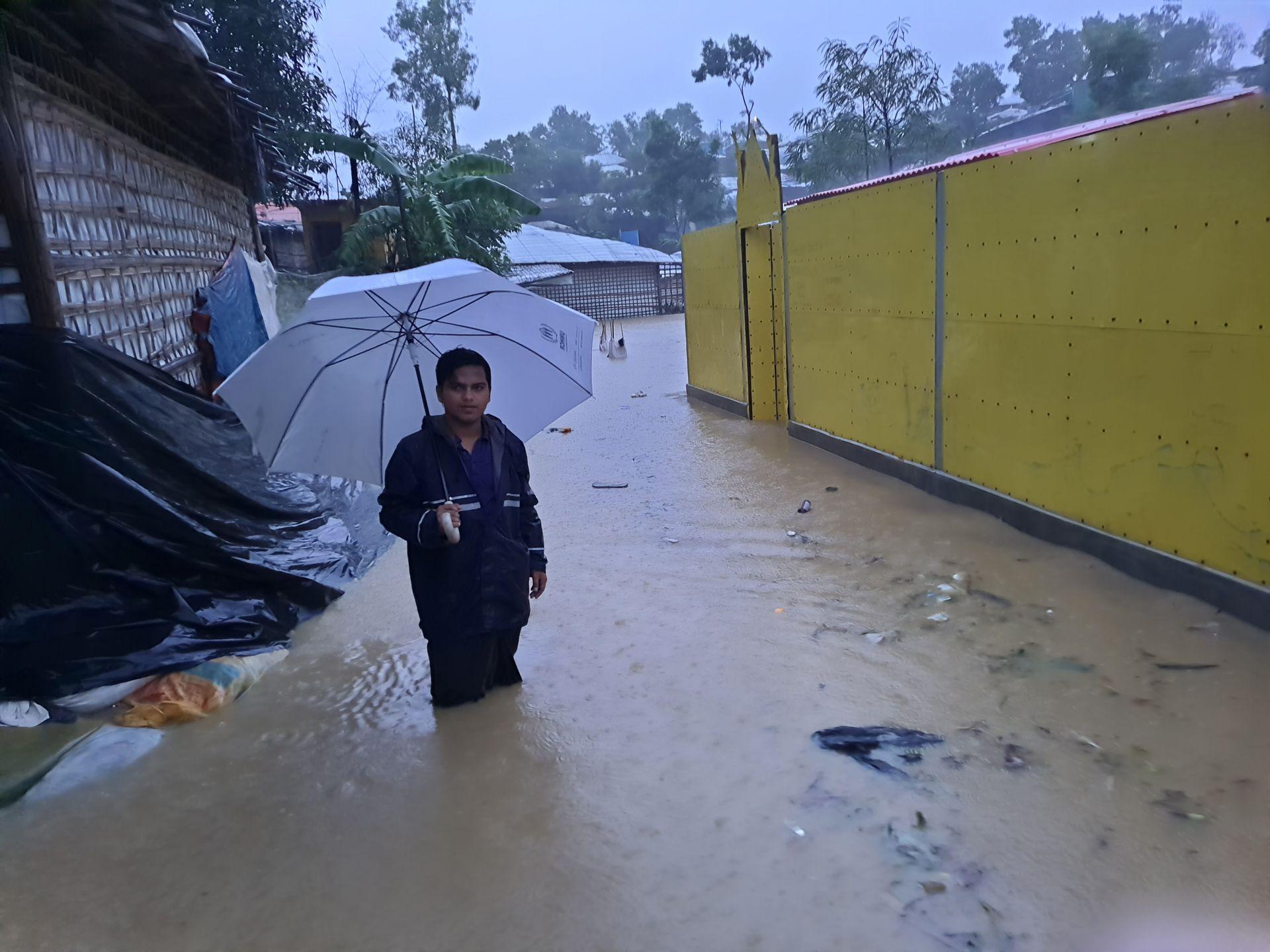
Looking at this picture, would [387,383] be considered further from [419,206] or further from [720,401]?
[419,206]

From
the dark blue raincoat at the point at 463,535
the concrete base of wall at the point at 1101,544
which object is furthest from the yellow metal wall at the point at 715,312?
the dark blue raincoat at the point at 463,535

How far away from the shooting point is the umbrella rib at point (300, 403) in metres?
4.09


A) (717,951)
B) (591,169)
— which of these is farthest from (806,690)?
(591,169)

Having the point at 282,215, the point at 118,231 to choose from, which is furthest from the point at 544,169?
the point at 118,231

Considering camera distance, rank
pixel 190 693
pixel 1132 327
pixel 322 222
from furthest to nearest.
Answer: pixel 322 222 → pixel 1132 327 → pixel 190 693

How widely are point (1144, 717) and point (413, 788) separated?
3.02 metres

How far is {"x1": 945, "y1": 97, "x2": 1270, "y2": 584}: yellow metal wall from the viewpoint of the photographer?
4215mm

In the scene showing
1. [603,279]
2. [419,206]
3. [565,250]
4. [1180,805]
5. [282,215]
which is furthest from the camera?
[565,250]

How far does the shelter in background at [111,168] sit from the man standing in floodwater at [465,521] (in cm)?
289

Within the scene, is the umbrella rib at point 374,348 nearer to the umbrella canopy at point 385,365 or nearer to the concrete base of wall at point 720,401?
the umbrella canopy at point 385,365

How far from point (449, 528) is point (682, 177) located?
50064mm

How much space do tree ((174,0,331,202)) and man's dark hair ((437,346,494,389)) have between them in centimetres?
1622

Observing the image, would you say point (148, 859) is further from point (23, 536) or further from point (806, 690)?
point (806, 690)

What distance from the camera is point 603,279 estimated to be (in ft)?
117
